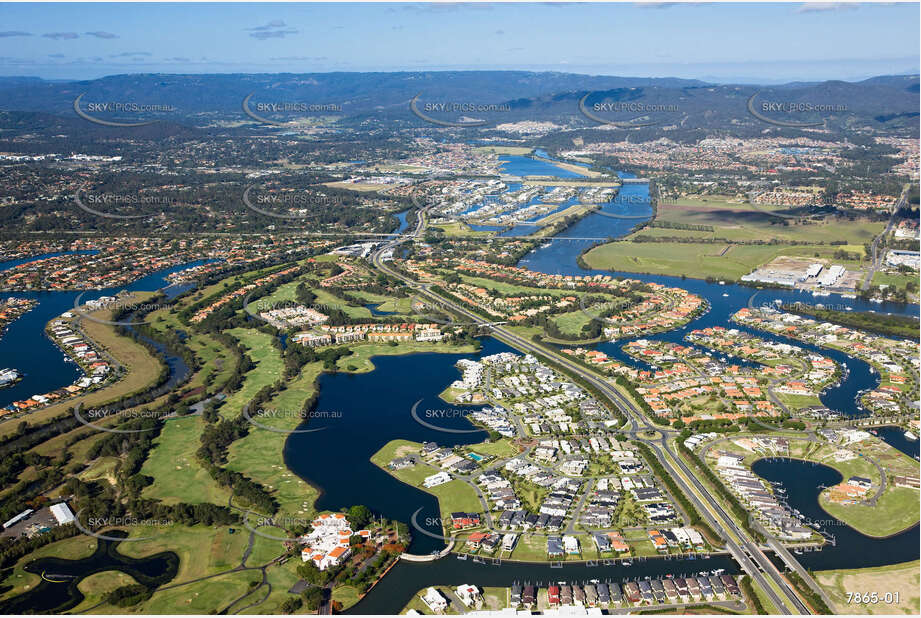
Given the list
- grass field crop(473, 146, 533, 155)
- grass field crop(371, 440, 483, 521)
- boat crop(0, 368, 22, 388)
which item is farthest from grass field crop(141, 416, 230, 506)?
grass field crop(473, 146, 533, 155)

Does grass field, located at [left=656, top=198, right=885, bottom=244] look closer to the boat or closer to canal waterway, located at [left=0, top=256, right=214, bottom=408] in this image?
canal waterway, located at [left=0, top=256, right=214, bottom=408]

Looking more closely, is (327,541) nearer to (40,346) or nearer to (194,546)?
(194,546)

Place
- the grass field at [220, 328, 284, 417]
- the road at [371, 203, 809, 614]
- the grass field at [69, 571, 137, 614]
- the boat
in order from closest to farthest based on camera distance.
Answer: the road at [371, 203, 809, 614], the grass field at [69, 571, 137, 614], the grass field at [220, 328, 284, 417], the boat

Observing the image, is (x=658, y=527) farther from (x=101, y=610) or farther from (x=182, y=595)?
(x=101, y=610)

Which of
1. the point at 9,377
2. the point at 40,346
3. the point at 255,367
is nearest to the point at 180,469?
the point at 255,367

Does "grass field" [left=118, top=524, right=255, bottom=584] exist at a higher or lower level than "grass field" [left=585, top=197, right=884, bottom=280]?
lower

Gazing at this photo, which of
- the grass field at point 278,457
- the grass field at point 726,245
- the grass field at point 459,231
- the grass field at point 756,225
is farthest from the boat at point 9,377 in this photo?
the grass field at point 756,225

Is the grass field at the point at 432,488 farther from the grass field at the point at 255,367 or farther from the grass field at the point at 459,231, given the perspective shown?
the grass field at the point at 459,231
